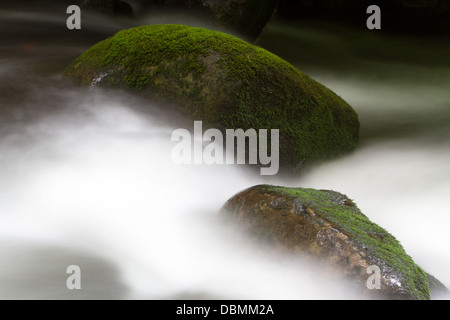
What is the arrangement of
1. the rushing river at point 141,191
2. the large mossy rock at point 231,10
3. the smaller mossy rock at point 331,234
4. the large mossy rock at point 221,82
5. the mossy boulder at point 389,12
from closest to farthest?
the smaller mossy rock at point 331,234 → the rushing river at point 141,191 → the large mossy rock at point 221,82 → the large mossy rock at point 231,10 → the mossy boulder at point 389,12

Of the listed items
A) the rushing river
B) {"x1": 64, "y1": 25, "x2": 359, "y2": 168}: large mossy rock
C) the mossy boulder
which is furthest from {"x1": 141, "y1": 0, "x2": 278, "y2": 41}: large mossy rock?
{"x1": 64, "y1": 25, "x2": 359, "y2": 168}: large mossy rock

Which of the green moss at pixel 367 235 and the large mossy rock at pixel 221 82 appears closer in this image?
the green moss at pixel 367 235

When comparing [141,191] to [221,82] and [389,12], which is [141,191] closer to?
[221,82]

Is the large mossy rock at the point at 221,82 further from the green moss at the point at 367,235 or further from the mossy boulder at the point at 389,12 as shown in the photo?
the mossy boulder at the point at 389,12

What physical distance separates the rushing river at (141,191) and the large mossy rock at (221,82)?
220 mm

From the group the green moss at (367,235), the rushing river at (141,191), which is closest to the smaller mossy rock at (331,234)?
the green moss at (367,235)

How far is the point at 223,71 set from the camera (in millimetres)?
5410

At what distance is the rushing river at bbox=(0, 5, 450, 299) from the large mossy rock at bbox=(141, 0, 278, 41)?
1.79 meters

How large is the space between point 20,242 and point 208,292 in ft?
4.33

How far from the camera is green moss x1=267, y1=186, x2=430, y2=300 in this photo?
3.38 m

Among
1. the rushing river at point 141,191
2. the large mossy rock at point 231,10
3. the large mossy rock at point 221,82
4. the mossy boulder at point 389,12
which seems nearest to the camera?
the rushing river at point 141,191

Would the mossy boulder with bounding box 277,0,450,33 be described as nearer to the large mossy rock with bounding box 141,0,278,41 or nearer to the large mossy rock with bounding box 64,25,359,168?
the large mossy rock with bounding box 141,0,278,41

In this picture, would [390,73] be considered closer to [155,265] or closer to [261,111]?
[261,111]

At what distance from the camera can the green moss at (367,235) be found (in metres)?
3.38
